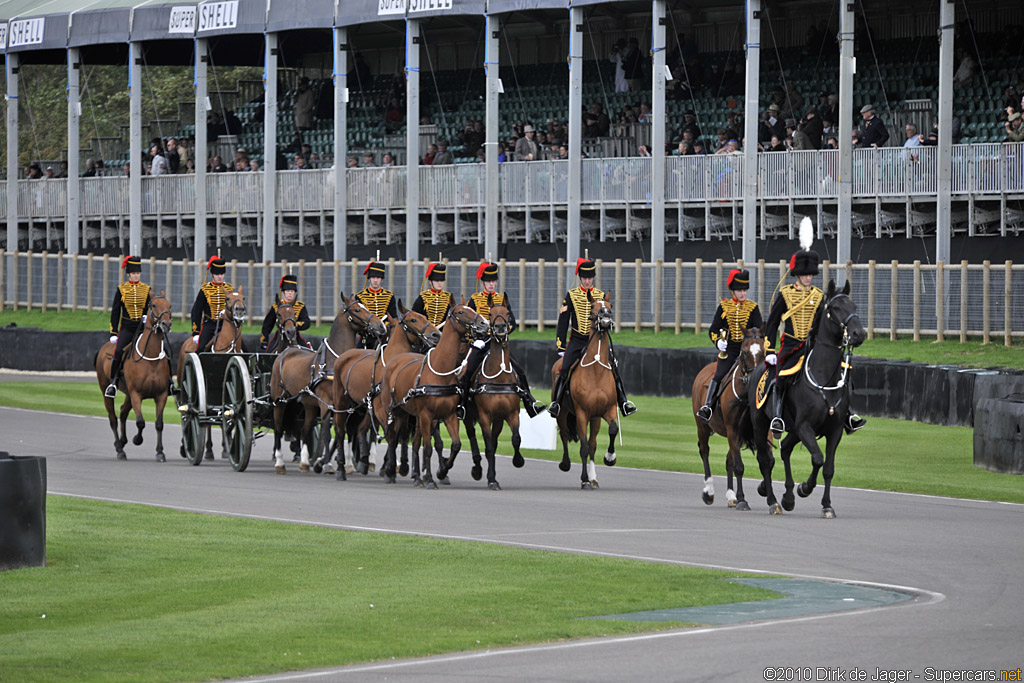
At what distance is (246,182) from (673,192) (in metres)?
15.0

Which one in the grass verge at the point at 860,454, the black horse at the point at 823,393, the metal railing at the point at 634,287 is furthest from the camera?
the metal railing at the point at 634,287

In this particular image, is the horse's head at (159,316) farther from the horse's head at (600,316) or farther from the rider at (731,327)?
the rider at (731,327)

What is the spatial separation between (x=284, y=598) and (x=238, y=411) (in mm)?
10978

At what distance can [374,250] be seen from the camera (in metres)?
49.2

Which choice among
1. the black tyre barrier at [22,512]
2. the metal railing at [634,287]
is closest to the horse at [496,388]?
the black tyre barrier at [22,512]

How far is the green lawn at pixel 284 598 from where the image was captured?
32.8ft

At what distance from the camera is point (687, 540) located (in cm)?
1520

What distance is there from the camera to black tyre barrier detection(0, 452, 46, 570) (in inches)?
493

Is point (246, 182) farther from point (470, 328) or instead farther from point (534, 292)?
point (470, 328)

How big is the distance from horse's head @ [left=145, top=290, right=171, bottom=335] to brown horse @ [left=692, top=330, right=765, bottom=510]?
8.65 metres

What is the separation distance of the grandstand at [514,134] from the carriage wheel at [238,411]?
19.2 m

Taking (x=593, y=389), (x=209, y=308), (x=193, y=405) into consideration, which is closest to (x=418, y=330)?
(x=593, y=389)

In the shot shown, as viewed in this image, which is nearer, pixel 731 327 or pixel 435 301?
pixel 731 327

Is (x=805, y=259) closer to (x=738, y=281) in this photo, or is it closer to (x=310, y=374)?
(x=738, y=281)
